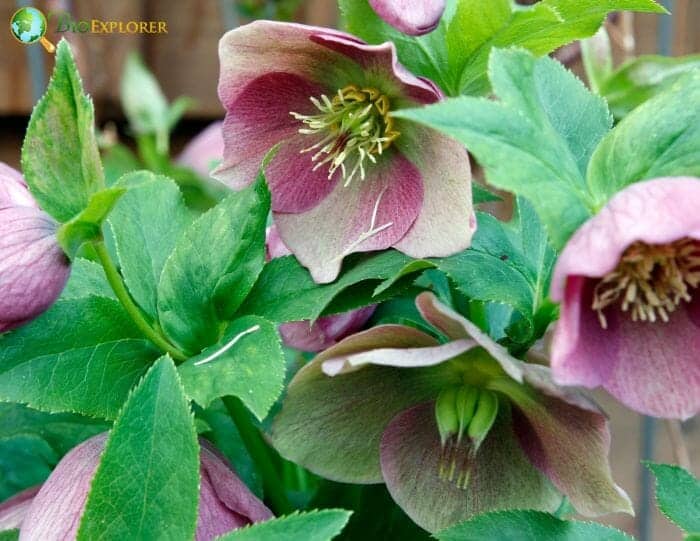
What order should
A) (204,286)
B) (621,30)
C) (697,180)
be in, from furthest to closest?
1. (621,30)
2. (204,286)
3. (697,180)

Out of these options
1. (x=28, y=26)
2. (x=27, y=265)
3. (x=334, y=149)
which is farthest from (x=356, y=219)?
(x=28, y=26)

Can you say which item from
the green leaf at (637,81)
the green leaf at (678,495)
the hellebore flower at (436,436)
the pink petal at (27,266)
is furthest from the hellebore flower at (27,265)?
the green leaf at (637,81)

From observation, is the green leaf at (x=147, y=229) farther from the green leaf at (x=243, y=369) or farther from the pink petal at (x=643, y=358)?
the pink petal at (x=643, y=358)

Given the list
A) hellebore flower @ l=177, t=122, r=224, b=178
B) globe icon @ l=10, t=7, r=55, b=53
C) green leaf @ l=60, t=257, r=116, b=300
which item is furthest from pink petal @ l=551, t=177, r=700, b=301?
hellebore flower @ l=177, t=122, r=224, b=178

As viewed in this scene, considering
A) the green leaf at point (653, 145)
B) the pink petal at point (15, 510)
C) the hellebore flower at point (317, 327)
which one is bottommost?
the pink petal at point (15, 510)

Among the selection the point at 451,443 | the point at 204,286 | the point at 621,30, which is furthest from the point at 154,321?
the point at 621,30

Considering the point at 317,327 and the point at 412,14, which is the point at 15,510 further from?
the point at 412,14

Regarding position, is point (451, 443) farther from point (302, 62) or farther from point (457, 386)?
point (302, 62)
